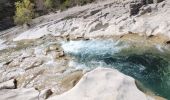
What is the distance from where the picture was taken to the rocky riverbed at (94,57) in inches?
581

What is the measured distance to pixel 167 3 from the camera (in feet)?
106

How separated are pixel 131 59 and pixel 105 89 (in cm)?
1044

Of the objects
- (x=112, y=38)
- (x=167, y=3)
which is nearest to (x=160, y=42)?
(x=112, y=38)

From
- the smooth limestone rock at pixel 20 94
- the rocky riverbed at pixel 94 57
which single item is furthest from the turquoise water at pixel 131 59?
the smooth limestone rock at pixel 20 94

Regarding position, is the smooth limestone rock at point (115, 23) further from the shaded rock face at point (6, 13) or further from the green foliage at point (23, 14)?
the shaded rock face at point (6, 13)

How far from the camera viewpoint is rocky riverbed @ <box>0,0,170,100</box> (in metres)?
14.7

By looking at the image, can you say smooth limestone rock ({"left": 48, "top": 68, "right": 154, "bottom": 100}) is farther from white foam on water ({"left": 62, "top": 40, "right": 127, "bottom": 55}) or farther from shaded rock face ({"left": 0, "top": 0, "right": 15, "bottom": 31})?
shaded rock face ({"left": 0, "top": 0, "right": 15, "bottom": 31})

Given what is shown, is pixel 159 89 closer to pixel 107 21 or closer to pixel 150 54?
pixel 150 54

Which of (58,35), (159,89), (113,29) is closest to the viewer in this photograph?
(159,89)

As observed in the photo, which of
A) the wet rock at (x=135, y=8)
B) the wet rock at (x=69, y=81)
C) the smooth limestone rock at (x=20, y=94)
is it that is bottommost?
the wet rock at (x=69, y=81)

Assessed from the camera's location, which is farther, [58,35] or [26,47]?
[58,35]

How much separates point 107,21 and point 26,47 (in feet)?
32.2

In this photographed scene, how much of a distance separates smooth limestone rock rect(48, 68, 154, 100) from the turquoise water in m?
3.71

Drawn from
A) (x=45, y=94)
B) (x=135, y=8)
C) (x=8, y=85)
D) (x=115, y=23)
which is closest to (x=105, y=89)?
(x=45, y=94)
